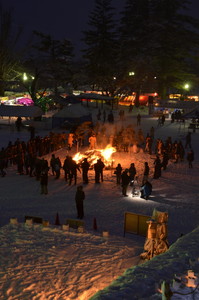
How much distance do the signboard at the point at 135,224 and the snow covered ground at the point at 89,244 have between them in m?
0.19

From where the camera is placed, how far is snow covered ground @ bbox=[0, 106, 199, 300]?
6227mm

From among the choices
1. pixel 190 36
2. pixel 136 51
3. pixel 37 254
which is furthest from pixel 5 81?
pixel 37 254

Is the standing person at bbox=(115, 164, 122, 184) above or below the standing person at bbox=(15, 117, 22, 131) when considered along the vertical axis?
below

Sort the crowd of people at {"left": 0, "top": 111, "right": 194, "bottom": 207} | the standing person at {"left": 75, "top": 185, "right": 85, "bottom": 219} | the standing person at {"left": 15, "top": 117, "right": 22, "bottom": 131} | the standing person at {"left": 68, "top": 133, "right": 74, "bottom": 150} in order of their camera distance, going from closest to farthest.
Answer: the standing person at {"left": 75, "top": 185, "right": 85, "bottom": 219} < the crowd of people at {"left": 0, "top": 111, "right": 194, "bottom": 207} < the standing person at {"left": 68, "top": 133, "right": 74, "bottom": 150} < the standing person at {"left": 15, "top": 117, "right": 22, "bottom": 131}

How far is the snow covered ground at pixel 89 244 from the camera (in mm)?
6227

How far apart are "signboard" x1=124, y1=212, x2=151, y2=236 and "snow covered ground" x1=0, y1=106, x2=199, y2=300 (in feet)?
Answer: 0.63

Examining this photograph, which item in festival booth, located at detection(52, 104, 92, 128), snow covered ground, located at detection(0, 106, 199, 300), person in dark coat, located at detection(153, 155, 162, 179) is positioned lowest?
snow covered ground, located at detection(0, 106, 199, 300)

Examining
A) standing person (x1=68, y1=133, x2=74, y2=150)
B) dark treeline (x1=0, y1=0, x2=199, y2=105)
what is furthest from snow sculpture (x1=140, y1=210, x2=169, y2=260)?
dark treeline (x1=0, y1=0, x2=199, y2=105)

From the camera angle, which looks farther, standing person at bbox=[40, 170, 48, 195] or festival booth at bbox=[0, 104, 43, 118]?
festival booth at bbox=[0, 104, 43, 118]

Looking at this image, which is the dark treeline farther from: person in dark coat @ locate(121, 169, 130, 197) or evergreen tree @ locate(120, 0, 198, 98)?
person in dark coat @ locate(121, 169, 130, 197)

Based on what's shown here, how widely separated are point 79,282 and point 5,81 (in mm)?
41305

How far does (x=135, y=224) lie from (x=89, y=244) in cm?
155

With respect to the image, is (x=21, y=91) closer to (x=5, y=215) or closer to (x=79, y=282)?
(x=5, y=215)

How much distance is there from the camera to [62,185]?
575 inches
